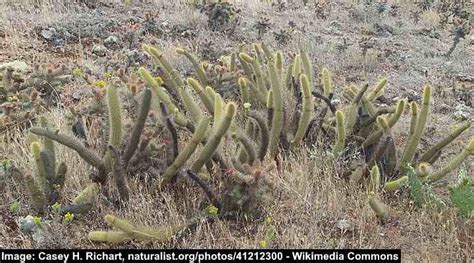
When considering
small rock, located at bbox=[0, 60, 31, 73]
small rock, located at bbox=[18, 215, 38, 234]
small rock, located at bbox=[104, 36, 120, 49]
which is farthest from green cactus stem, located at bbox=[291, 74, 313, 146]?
small rock, located at bbox=[104, 36, 120, 49]

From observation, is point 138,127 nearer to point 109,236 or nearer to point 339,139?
point 109,236

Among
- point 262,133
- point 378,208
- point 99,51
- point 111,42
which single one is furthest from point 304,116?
point 111,42

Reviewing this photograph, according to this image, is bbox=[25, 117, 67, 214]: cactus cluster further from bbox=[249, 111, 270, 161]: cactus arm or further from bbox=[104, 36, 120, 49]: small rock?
bbox=[104, 36, 120, 49]: small rock

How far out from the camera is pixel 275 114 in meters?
Result: 3.61

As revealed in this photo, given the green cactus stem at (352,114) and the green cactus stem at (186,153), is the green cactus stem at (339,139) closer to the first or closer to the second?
the green cactus stem at (352,114)

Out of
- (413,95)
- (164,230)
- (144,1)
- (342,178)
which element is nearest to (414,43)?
(413,95)

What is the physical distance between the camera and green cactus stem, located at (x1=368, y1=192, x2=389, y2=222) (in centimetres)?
304

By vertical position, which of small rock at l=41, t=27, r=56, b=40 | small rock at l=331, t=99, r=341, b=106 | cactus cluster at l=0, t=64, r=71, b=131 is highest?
small rock at l=331, t=99, r=341, b=106

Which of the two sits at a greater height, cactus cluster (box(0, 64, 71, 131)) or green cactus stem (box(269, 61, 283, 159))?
green cactus stem (box(269, 61, 283, 159))

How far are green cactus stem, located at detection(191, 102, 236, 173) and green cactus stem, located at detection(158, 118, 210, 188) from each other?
62 mm

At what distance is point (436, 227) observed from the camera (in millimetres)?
3000

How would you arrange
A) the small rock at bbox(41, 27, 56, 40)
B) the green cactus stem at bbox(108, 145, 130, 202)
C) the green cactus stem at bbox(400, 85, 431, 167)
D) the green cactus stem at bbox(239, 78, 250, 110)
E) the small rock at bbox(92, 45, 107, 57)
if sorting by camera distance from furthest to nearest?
the small rock at bbox(41, 27, 56, 40) < the small rock at bbox(92, 45, 107, 57) < the green cactus stem at bbox(239, 78, 250, 110) < the green cactus stem at bbox(400, 85, 431, 167) < the green cactus stem at bbox(108, 145, 130, 202)

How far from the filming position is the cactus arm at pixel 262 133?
3.33 m

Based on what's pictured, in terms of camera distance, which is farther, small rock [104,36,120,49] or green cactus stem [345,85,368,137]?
small rock [104,36,120,49]
